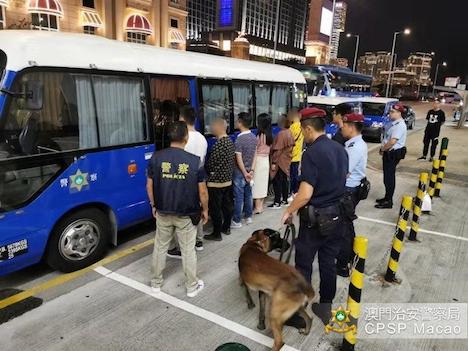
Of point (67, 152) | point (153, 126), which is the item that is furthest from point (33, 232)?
point (153, 126)

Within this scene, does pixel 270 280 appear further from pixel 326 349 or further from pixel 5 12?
pixel 5 12

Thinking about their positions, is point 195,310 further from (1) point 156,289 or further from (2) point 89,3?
(2) point 89,3

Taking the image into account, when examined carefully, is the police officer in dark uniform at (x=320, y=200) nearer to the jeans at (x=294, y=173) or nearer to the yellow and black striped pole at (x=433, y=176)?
the jeans at (x=294, y=173)

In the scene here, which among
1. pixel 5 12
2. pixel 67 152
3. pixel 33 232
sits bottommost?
pixel 33 232

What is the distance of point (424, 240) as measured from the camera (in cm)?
595

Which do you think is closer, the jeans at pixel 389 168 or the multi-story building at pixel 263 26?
the jeans at pixel 389 168

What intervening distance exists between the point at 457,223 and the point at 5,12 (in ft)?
67.3

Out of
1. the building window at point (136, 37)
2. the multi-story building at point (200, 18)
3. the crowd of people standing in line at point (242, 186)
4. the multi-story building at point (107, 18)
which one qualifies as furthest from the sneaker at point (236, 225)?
the multi-story building at point (200, 18)

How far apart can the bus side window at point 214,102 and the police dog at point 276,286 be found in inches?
142

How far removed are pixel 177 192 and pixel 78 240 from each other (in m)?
1.74

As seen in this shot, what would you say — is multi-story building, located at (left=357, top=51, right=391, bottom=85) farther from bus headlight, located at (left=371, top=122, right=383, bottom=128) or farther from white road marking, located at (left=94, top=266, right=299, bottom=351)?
white road marking, located at (left=94, top=266, right=299, bottom=351)

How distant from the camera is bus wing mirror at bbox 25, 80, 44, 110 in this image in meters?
3.81

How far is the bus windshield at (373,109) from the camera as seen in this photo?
1670 centimetres

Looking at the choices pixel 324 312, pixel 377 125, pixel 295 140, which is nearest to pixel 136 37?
pixel 377 125
